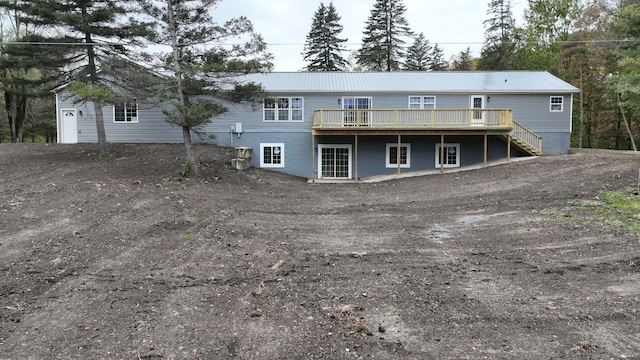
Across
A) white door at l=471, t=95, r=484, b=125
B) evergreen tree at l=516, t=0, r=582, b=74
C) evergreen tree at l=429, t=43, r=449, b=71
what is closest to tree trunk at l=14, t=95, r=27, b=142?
white door at l=471, t=95, r=484, b=125

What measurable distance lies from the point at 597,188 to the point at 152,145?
19.4 meters

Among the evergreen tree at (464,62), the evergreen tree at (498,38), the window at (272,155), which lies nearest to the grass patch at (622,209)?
the window at (272,155)

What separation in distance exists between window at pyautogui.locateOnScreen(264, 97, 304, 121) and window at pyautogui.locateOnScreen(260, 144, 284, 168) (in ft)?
5.05

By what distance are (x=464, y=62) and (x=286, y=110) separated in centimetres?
3115

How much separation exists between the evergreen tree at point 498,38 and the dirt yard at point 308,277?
102ft

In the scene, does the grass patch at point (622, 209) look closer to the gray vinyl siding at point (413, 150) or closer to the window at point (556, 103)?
the gray vinyl siding at point (413, 150)

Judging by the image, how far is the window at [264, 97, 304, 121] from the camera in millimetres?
22141

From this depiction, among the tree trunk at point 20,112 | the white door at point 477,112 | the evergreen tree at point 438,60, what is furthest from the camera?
the evergreen tree at point 438,60

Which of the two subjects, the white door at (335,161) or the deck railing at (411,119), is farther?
the white door at (335,161)

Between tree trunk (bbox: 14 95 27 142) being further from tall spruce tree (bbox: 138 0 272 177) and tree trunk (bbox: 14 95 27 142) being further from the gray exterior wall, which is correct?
tall spruce tree (bbox: 138 0 272 177)

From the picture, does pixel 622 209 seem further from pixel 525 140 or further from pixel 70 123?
pixel 70 123

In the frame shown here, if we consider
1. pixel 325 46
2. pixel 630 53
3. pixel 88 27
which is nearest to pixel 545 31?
pixel 325 46

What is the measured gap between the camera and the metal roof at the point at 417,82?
2206cm

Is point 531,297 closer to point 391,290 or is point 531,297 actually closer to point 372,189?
point 391,290
